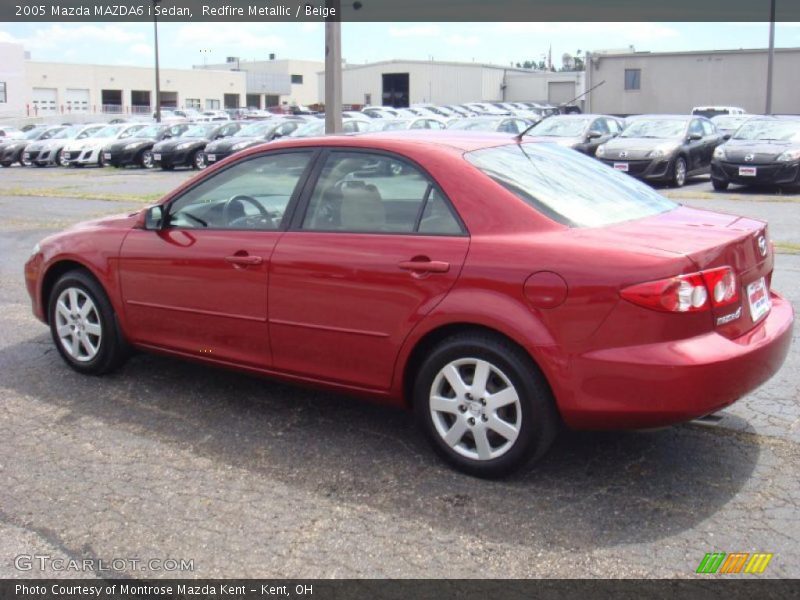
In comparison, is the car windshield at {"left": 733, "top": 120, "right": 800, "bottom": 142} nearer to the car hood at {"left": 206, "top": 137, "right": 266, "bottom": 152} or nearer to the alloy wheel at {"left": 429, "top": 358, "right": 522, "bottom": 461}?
the car hood at {"left": 206, "top": 137, "right": 266, "bottom": 152}

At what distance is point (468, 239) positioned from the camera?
13.1ft

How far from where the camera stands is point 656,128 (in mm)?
19281

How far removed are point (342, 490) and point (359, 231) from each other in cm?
127

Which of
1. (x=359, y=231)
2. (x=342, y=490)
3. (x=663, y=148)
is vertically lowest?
(x=342, y=490)

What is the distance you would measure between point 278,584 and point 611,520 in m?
1.38

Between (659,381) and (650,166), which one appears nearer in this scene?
(659,381)

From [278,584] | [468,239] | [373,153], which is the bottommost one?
[278,584]

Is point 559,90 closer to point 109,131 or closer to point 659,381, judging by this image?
point 109,131


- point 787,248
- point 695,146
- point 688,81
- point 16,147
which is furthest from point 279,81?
point 787,248

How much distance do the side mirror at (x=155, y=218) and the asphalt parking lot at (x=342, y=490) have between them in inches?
39.4

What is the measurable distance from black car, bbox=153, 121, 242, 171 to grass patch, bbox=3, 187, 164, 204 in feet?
20.2

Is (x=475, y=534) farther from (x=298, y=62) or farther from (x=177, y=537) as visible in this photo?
(x=298, y=62)

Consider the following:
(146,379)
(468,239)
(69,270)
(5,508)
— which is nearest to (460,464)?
(468,239)

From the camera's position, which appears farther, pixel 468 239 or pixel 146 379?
pixel 146 379
